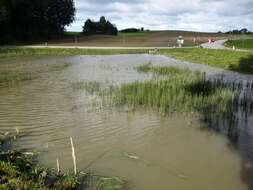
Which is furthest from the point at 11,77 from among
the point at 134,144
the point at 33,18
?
the point at 33,18

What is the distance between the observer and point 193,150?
9.16 meters

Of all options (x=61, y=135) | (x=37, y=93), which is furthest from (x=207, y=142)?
(x=37, y=93)

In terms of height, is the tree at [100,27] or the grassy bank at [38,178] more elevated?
the tree at [100,27]

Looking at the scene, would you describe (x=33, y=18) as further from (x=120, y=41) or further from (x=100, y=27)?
(x=100, y=27)

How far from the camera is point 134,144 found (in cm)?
946

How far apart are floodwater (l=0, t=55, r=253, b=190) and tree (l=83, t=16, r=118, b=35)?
7700 cm

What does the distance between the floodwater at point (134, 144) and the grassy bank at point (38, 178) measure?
0.40 meters

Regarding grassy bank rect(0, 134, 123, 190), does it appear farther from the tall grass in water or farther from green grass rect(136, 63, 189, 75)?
green grass rect(136, 63, 189, 75)

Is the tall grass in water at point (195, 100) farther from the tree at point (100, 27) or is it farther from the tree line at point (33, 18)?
the tree at point (100, 27)

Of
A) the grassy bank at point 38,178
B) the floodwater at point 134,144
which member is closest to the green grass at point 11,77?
the floodwater at point 134,144

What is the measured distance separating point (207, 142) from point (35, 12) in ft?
200

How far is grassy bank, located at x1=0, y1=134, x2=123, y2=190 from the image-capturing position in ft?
21.2

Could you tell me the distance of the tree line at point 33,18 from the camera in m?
58.3

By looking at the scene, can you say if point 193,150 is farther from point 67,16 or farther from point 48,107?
point 67,16
